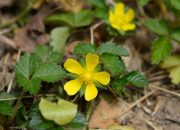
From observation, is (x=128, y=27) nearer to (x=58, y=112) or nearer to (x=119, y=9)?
(x=119, y=9)

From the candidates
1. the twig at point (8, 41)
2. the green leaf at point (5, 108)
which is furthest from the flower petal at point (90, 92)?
the twig at point (8, 41)

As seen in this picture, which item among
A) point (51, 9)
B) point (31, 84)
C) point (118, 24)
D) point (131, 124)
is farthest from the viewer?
point (51, 9)

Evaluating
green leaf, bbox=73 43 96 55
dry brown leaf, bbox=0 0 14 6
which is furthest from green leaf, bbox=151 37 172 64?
dry brown leaf, bbox=0 0 14 6

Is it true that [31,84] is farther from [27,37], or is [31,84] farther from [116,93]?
[27,37]

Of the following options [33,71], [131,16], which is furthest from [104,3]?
[33,71]

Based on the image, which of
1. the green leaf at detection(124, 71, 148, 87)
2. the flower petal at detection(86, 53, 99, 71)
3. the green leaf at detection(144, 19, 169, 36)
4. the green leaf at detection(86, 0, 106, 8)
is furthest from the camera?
the green leaf at detection(86, 0, 106, 8)

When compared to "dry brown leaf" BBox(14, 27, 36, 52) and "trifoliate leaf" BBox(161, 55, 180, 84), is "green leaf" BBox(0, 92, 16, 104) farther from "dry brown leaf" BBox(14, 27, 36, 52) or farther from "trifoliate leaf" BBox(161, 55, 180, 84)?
"trifoliate leaf" BBox(161, 55, 180, 84)
